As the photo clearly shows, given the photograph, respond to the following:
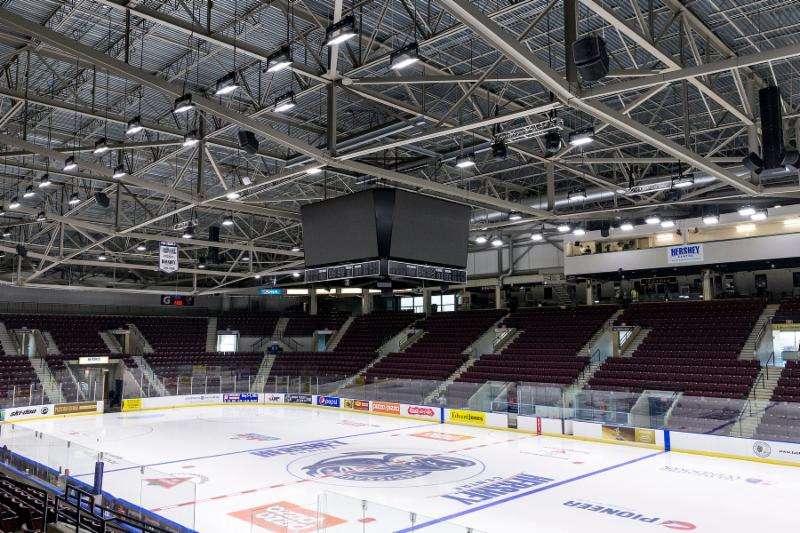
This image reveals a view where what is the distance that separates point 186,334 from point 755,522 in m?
36.0

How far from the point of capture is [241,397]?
1207 inches

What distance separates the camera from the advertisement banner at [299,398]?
96.5 feet

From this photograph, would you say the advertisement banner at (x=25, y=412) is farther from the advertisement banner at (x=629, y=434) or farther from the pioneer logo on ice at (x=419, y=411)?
the advertisement banner at (x=629, y=434)

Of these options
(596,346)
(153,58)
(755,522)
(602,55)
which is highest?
(153,58)

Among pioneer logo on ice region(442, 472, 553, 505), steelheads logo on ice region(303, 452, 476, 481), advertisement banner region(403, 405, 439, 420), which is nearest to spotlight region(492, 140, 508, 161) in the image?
pioneer logo on ice region(442, 472, 553, 505)

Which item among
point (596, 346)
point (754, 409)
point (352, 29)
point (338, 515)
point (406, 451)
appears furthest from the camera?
point (596, 346)

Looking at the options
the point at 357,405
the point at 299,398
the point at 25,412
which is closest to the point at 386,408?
the point at 357,405

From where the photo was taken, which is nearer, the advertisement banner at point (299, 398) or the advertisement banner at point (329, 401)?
the advertisement banner at point (329, 401)

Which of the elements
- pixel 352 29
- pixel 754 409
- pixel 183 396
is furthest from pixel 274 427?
pixel 352 29

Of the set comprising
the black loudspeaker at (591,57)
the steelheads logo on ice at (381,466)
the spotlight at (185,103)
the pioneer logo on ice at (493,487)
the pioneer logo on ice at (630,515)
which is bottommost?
the pioneer logo on ice at (630,515)

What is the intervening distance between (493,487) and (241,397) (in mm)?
19630

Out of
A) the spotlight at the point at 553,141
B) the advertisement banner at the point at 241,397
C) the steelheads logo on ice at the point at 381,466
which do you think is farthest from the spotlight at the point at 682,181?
the advertisement banner at the point at 241,397

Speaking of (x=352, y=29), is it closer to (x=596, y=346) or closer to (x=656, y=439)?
(x=656, y=439)

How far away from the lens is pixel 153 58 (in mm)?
13742
